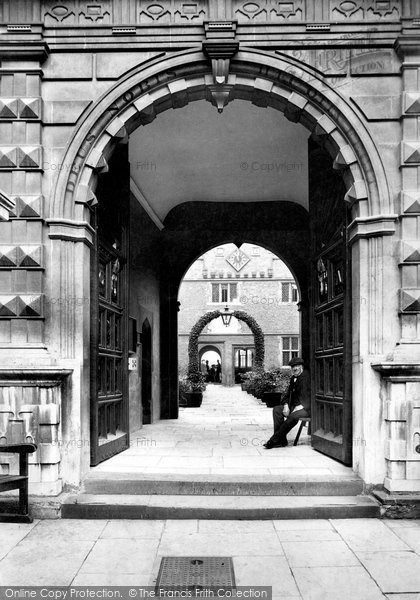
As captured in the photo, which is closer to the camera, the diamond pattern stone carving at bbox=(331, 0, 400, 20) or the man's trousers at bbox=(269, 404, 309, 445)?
the diamond pattern stone carving at bbox=(331, 0, 400, 20)

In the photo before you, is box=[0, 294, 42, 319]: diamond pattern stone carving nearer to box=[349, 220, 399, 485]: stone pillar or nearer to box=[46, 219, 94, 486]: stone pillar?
box=[46, 219, 94, 486]: stone pillar

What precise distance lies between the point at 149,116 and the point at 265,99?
48.8 inches

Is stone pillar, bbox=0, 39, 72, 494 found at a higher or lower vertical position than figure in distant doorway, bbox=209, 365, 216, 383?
higher

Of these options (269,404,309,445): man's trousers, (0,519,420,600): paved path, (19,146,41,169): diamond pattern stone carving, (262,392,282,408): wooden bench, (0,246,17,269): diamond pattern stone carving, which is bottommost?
(262,392,282,408): wooden bench

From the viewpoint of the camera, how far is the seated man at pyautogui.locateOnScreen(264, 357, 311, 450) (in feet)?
24.7

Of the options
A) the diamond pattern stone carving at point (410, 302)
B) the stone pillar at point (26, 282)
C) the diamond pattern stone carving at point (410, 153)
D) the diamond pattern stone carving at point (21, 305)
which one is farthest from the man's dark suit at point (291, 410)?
the diamond pattern stone carving at point (21, 305)

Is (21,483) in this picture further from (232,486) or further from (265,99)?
(265,99)

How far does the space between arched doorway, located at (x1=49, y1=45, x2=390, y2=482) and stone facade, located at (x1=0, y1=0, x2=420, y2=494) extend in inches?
0.6

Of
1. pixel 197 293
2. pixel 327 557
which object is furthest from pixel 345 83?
pixel 197 293

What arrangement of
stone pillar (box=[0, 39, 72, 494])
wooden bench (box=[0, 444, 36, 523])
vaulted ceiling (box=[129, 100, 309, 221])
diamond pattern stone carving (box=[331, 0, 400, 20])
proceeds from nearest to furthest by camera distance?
1. wooden bench (box=[0, 444, 36, 523])
2. stone pillar (box=[0, 39, 72, 494])
3. diamond pattern stone carving (box=[331, 0, 400, 20])
4. vaulted ceiling (box=[129, 100, 309, 221])

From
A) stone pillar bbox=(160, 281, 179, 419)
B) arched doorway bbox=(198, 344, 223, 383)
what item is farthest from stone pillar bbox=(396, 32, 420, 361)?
arched doorway bbox=(198, 344, 223, 383)

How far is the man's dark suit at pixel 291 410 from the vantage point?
750 centimetres

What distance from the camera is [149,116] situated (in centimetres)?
604

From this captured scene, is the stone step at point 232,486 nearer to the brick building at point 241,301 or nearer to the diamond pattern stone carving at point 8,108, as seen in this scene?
the diamond pattern stone carving at point 8,108
